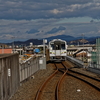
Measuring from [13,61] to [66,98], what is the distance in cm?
396

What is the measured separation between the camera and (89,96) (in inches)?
514

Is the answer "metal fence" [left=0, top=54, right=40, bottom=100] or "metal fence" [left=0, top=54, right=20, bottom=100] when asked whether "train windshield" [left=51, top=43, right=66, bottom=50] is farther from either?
"metal fence" [left=0, top=54, right=20, bottom=100]

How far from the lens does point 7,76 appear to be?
1277 centimetres

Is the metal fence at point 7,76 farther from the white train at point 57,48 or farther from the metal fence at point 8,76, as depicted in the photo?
the white train at point 57,48

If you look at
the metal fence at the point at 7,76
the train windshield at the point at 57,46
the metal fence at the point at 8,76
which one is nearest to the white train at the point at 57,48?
the train windshield at the point at 57,46

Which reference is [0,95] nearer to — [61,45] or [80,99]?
[80,99]

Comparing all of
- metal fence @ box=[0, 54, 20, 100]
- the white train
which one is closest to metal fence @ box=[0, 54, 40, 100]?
metal fence @ box=[0, 54, 20, 100]

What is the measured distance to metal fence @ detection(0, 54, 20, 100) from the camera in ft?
38.2

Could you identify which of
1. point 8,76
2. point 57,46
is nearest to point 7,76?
point 8,76

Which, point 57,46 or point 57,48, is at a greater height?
point 57,46

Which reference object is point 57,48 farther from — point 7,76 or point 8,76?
point 7,76

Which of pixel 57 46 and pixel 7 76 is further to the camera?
pixel 57 46

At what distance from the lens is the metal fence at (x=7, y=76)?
11.6 meters

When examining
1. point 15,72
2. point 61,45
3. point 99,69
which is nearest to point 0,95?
point 15,72
